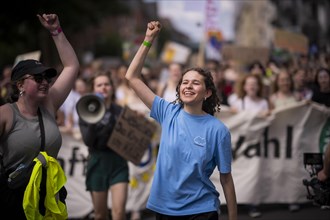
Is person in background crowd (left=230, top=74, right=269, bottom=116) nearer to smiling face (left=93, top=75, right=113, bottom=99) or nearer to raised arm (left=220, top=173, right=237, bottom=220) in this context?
smiling face (left=93, top=75, right=113, bottom=99)

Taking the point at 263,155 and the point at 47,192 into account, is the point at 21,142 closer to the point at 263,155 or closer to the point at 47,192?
the point at 47,192

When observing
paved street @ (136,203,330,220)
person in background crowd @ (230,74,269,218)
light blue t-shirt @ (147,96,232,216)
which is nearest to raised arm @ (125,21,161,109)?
light blue t-shirt @ (147,96,232,216)

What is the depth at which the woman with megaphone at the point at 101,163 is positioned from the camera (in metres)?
6.77

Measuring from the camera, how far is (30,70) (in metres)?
4.62

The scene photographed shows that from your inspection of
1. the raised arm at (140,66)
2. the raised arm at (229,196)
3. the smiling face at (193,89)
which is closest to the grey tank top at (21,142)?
the raised arm at (140,66)

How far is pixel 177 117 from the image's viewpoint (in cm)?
476

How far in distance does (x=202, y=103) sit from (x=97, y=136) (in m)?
2.21

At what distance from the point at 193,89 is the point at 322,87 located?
507 centimetres

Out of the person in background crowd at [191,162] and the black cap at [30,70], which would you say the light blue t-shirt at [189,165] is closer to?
the person in background crowd at [191,162]

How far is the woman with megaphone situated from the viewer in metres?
6.77

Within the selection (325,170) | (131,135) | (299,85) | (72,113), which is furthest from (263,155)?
(325,170)

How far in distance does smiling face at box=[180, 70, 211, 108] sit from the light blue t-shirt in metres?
0.11

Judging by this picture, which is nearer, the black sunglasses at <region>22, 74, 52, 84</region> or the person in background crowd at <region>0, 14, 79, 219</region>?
the person in background crowd at <region>0, 14, 79, 219</region>

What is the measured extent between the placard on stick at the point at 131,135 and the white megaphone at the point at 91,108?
257 millimetres
